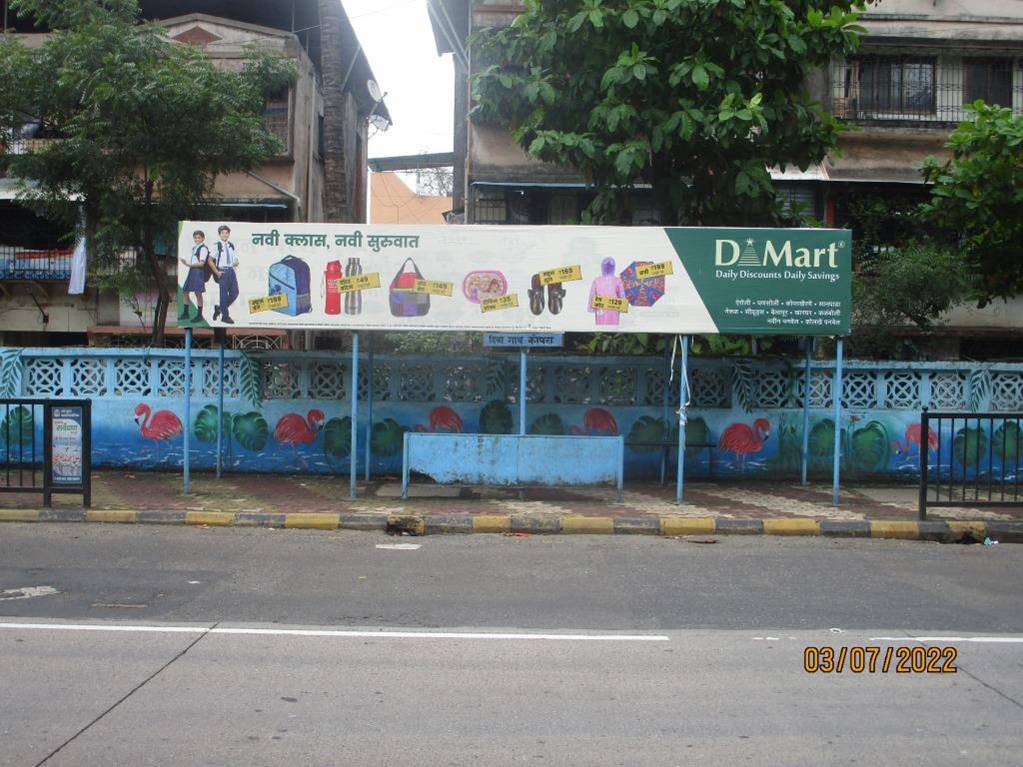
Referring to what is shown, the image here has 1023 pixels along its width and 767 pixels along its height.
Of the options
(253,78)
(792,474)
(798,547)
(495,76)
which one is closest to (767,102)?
(495,76)

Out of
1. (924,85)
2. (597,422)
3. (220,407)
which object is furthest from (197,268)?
(924,85)

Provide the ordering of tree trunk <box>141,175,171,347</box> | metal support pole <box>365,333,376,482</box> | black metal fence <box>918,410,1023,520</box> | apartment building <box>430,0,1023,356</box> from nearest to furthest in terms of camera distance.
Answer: black metal fence <box>918,410,1023,520</box> < metal support pole <box>365,333,376,482</box> < tree trunk <box>141,175,171,347</box> < apartment building <box>430,0,1023,356</box>

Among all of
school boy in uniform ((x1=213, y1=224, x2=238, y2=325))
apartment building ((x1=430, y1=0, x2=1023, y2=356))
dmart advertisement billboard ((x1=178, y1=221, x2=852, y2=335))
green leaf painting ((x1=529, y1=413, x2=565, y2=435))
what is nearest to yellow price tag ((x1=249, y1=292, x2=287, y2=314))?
dmart advertisement billboard ((x1=178, y1=221, x2=852, y2=335))

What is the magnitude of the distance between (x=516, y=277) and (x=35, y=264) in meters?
14.6

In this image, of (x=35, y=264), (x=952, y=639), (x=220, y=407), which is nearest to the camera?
(x=952, y=639)

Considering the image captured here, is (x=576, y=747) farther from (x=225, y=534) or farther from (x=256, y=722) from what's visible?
(x=225, y=534)

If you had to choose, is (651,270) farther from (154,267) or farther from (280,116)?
(280,116)

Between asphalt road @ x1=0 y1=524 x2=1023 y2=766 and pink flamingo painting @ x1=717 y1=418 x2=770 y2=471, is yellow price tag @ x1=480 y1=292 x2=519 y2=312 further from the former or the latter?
pink flamingo painting @ x1=717 y1=418 x2=770 y2=471

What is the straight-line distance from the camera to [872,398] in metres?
13.8

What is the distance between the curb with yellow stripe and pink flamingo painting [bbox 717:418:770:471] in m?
3.09

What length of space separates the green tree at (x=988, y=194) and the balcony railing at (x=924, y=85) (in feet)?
17.0

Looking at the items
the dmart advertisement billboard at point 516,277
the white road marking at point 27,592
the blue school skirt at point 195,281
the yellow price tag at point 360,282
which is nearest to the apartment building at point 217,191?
the blue school skirt at point 195,281

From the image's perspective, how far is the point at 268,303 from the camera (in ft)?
38.0

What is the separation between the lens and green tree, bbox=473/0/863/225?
12430 millimetres
